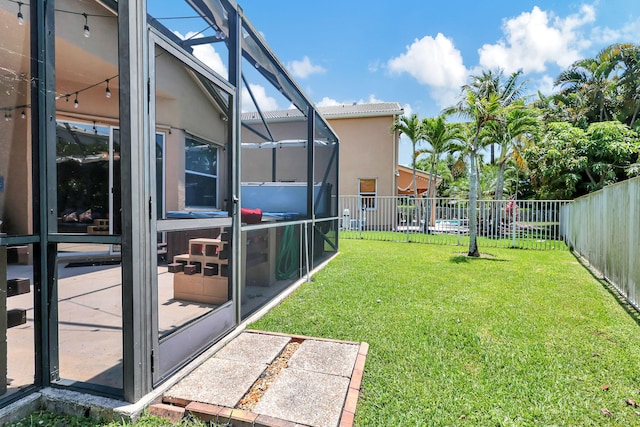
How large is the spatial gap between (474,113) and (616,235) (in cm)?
450

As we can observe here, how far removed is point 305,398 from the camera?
2248 mm

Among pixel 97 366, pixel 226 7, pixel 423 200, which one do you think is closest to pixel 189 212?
pixel 97 366

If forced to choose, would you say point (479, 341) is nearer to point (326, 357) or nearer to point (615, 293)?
point (326, 357)

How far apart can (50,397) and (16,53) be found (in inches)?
88.8

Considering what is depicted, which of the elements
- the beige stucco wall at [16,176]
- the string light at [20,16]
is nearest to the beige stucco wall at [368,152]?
the string light at [20,16]

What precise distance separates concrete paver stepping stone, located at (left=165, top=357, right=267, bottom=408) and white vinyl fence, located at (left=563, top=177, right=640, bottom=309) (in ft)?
16.1

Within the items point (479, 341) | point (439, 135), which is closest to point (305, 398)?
point (479, 341)

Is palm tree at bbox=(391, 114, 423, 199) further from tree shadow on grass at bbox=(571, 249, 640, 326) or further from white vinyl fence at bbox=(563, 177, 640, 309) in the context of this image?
tree shadow on grass at bbox=(571, 249, 640, 326)

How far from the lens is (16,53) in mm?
2125

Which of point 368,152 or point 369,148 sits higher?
point 369,148

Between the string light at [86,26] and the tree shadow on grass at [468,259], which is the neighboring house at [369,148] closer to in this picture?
the tree shadow on grass at [468,259]

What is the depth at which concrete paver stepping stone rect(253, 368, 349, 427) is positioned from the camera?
6.68 feet

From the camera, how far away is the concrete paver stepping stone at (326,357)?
105 inches

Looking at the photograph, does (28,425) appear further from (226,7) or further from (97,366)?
(226,7)
